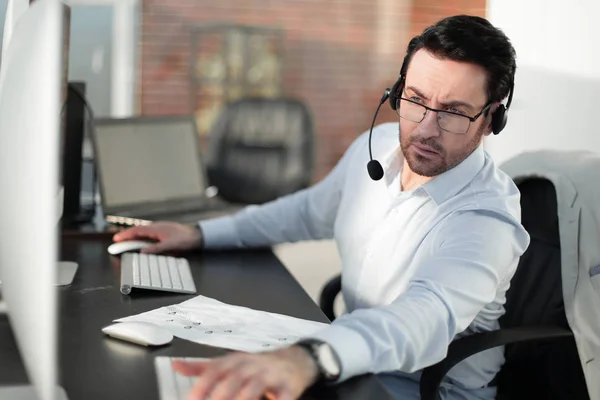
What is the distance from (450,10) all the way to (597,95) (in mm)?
4689

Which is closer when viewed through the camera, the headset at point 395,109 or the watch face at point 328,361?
the watch face at point 328,361

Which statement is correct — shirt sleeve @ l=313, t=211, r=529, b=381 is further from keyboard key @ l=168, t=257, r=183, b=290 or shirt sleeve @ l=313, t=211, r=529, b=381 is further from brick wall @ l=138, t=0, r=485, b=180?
brick wall @ l=138, t=0, r=485, b=180

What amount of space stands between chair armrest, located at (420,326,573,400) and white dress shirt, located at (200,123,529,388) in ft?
0.26

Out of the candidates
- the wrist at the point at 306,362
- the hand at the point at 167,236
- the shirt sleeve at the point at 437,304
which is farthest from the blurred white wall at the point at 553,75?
the wrist at the point at 306,362

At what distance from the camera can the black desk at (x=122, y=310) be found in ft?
3.84

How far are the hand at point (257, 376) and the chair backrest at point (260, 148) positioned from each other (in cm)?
315

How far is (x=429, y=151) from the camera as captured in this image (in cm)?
159

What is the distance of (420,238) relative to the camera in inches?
63.7

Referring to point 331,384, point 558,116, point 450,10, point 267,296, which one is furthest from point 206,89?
point 331,384

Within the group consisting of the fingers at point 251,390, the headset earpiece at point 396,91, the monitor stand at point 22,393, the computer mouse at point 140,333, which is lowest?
the computer mouse at point 140,333

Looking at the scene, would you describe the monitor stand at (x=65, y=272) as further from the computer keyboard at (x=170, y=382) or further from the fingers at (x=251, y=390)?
the fingers at (x=251, y=390)

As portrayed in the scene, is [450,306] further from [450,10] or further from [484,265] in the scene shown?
[450,10]

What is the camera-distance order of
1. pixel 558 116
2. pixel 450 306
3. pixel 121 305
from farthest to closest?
pixel 558 116
pixel 121 305
pixel 450 306

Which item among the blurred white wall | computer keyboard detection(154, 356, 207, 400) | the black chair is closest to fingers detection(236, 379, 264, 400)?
computer keyboard detection(154, 356, 207, 400)
